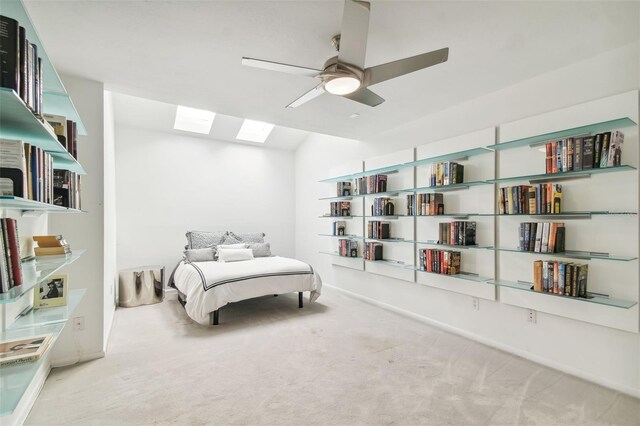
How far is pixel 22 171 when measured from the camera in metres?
1.20

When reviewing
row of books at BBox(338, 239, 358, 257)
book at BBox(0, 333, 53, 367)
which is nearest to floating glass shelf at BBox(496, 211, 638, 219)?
row of books at BBox(338, 239, 358, 257)

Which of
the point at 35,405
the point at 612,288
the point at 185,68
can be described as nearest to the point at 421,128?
the point at 612,288

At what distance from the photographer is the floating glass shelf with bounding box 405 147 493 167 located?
3019 mm

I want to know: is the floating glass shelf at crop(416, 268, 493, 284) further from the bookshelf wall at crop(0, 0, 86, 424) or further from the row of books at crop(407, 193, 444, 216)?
the bookshelf wall at crop(0, 0, 86, 424)

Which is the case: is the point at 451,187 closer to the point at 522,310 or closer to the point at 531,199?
the point at 531,199

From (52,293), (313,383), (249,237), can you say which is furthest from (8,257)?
(249,237)

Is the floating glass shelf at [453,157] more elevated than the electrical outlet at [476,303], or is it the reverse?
A: the floating glass shelf at [453,157]

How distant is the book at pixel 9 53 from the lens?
3.37 feet

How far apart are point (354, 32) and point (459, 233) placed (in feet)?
7.69

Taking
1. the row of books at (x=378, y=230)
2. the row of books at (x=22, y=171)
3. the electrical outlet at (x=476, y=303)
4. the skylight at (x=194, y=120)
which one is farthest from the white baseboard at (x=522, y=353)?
the skylight at (x=194, y=120)

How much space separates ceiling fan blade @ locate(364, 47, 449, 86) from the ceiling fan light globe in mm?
82

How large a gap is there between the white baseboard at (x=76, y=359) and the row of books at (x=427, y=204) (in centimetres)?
356

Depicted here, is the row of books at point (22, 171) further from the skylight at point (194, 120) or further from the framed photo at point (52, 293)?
the skylight at point (194, 120)

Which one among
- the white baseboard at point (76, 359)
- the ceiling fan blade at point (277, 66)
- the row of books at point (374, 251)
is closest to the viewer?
the ceiling fan blade at point (277, 66)
